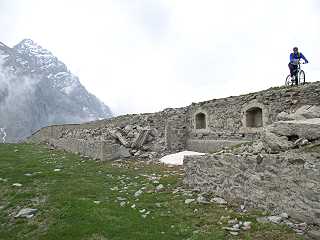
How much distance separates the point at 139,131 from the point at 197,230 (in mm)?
13053

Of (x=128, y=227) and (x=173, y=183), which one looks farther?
(x=173, y=183)

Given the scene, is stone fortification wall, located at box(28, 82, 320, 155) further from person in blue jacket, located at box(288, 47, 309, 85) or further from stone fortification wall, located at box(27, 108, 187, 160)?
person in blue jacket, located at box(288, 47, 309, 85)

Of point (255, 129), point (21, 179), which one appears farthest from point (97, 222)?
point (255, 129)

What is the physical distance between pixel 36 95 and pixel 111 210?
Result: 10725 centimetres

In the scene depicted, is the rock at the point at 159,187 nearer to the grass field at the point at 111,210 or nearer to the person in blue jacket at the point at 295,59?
the grass field at the point at 111,210

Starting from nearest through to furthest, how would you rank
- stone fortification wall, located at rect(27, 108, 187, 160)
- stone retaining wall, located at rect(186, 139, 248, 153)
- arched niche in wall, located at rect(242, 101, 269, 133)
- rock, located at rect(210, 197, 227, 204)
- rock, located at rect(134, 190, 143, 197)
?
1. rock, located at rect(210, 197, 227, 204)
2. rock, located at rect(134, 190, 143, 197)
3. arched niche in wall, located at rect(242, 101, 269, 133)
4. stone retaining wall, located at rect(186, 139, 248, 153)
5. stone fortification wall, located at rect(27, 108, 187, 160)

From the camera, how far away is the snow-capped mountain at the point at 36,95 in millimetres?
95812

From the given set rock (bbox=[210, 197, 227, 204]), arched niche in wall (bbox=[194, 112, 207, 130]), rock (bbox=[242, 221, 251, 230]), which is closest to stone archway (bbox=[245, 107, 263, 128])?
arched niche in wall (bbox=[194, 112, 207, 130])

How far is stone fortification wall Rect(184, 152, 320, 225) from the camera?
266 inches

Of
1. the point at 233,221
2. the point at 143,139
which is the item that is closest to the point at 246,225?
the point at 233,221

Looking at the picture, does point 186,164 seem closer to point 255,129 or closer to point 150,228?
point 150,228

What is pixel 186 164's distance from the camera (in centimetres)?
1117

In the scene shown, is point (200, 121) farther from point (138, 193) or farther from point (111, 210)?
point (111, 210)

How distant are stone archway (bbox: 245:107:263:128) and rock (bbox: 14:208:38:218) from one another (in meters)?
11.0
